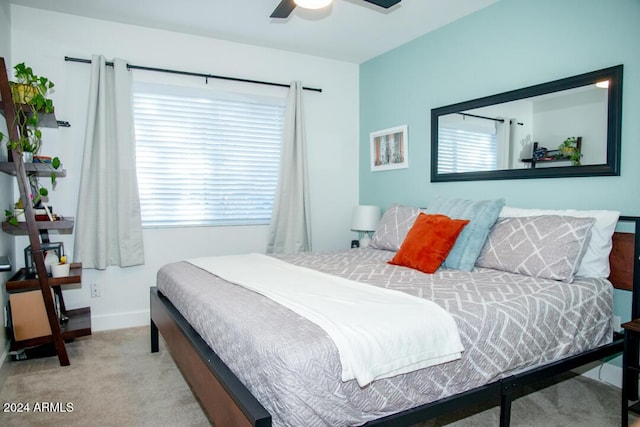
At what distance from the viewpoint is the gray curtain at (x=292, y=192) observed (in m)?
4.01

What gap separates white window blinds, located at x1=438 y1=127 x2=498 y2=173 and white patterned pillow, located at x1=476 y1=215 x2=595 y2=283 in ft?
2.25

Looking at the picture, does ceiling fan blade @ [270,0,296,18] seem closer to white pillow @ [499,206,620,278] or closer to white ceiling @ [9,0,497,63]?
white ceiling @ [9,0,497,63]

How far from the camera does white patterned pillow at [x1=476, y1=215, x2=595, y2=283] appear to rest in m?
2.18

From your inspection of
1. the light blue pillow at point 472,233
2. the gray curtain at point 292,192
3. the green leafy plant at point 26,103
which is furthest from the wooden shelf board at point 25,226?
the light blue pillow at point 472,233

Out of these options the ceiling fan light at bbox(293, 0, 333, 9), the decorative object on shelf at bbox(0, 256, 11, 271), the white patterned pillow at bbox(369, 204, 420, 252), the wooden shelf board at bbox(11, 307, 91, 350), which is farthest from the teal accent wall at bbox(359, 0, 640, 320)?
the decorative object on shelf at bbox(0, 256, 11, 271)

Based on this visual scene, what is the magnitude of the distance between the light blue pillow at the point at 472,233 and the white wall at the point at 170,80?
190 cm

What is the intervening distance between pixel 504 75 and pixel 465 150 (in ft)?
2.02

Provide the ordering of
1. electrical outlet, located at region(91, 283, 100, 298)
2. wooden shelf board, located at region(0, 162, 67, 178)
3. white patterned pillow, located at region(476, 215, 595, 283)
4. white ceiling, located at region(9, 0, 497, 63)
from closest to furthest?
white patterned pillow, located at region(476, 215, 595, 283) < wooden shelf board, located at region(0, 162, 67, 178) < white ceiling, located at region(9, 0, 497, 63) < electrical outlet, located at region(91, 283, 100, 298)

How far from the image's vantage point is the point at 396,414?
4.68 feet

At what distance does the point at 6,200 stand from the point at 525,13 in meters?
3.89

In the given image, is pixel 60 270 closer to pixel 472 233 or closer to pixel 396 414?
pixel 396 414

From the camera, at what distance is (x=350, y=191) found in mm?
4562

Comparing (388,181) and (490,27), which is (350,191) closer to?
(388,181)

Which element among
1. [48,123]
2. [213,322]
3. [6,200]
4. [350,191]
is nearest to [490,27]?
[350,191]
